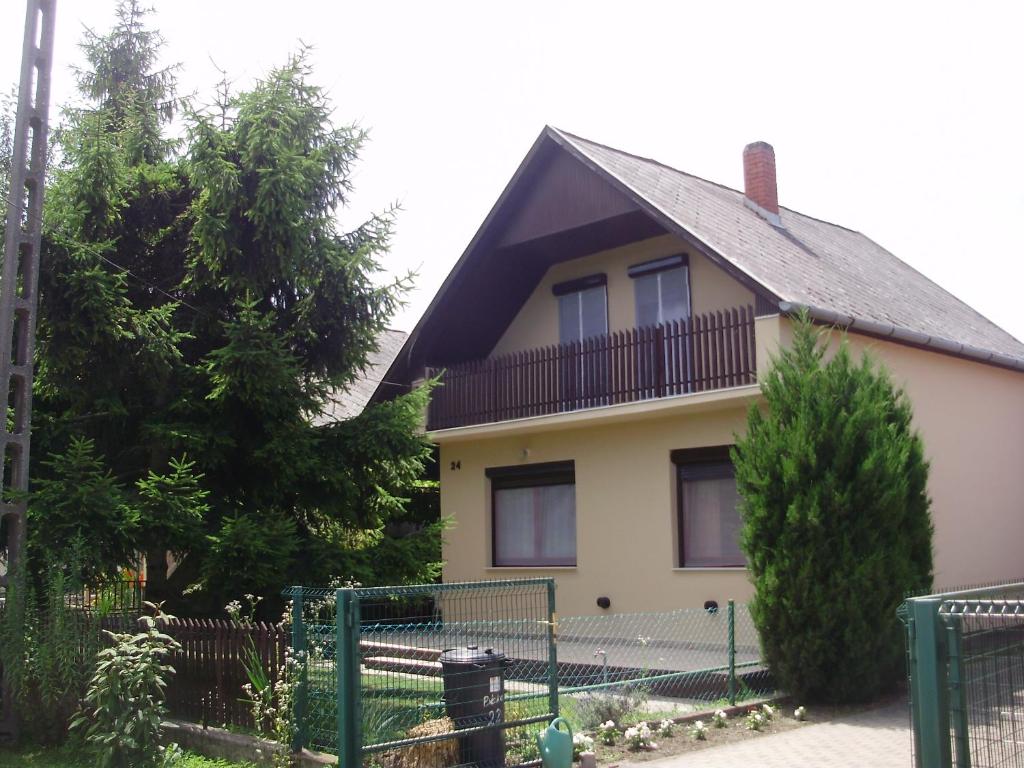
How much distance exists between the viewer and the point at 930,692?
15.3ft

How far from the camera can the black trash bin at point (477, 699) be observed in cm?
786

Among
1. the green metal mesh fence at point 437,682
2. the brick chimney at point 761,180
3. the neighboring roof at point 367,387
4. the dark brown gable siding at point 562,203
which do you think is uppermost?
the brick chimney at point 761,180

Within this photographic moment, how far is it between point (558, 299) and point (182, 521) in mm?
7977

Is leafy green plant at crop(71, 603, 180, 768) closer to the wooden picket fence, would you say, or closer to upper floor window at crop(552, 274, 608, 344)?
the wooden picket fence

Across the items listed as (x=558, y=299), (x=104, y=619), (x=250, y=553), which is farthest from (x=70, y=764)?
(x=558, y=299)

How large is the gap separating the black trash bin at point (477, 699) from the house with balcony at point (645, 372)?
6093 millimetres

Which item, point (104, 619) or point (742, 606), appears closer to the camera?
point (104, 619)

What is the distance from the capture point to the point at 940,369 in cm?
1531

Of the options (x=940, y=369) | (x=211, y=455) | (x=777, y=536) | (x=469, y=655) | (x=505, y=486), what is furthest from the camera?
(x=505, y=486)

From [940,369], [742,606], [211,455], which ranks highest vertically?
[940,369]

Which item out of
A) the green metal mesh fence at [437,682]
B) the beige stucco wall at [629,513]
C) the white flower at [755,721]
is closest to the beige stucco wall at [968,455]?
the beige stucco wall at [629,513]

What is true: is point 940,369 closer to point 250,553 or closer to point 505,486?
point 505,486

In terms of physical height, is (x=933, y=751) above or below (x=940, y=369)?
below

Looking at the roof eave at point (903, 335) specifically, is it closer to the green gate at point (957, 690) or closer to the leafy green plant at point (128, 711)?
the green gate at point (957, 690)
